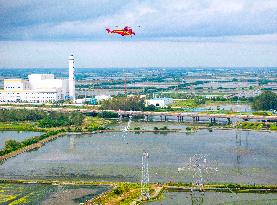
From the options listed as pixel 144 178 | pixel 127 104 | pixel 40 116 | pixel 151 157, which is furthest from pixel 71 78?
pixel 144 178

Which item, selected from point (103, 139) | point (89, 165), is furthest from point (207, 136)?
point (89, 165)

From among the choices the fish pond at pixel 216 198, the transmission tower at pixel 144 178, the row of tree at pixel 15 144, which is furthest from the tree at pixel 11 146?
the fish pond at pixel 216 198

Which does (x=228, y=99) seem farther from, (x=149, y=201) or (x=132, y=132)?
(x=149, y=201)

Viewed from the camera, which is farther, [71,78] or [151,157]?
[71,78]

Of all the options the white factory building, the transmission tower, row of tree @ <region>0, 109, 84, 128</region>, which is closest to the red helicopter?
the transmission tower

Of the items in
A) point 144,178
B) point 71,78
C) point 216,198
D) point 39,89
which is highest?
point 71,78

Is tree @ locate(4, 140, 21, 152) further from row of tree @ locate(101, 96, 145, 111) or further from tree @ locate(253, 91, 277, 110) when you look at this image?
tree @ locate(253, 91, 277, 110)

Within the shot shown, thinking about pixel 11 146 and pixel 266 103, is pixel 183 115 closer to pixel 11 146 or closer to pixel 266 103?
pixel 266 103

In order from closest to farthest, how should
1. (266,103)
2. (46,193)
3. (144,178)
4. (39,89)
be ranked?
(46,193) → (144,178) → (266,103) → (39,89)
